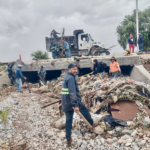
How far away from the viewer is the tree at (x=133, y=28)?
21.8 metres

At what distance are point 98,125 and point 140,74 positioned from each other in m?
5.07

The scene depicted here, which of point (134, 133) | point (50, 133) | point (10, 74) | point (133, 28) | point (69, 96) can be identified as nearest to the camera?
point (69, 96)

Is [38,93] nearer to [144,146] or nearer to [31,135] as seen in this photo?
[31,135]

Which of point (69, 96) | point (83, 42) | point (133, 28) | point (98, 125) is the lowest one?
point (98, 125)

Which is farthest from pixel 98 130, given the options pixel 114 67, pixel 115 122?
pixel 114 67

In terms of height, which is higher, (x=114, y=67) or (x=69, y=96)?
(x=114, y=67)

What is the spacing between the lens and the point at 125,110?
183 inches

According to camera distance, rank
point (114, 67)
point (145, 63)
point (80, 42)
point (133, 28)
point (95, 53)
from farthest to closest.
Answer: point (133, 28) < point (80, 42) < point (95, 53) < point (145, 63) < point (114, 67)

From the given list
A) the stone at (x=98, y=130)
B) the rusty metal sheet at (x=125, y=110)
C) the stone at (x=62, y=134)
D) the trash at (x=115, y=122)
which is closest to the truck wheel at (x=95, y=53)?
the rusty metal sheet at (x=125, y=110)

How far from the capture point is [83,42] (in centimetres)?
1563

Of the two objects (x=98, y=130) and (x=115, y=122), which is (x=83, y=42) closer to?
(x=115, y=122)

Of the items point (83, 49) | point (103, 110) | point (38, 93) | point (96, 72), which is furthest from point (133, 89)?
point (83, 49)

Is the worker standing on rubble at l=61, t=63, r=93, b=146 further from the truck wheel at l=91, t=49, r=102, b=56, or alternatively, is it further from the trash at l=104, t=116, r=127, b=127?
the truck wheel at l=91, t=49, r=102, b=56

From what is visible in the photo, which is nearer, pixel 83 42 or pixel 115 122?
pixel 115 122
